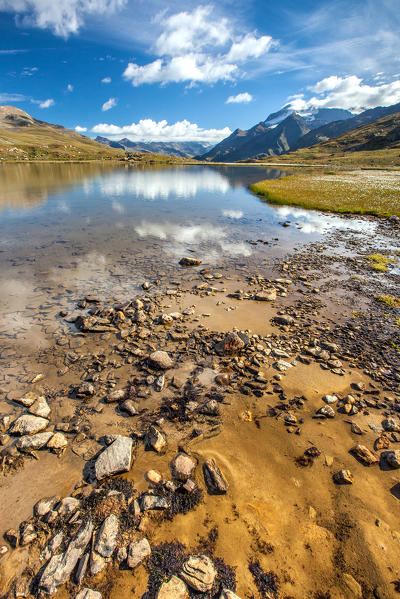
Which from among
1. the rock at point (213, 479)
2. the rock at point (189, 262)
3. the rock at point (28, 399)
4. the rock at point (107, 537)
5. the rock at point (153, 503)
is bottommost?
the rock at point (213, 479)

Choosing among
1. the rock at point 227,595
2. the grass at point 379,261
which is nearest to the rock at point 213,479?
the rock at point 227,595

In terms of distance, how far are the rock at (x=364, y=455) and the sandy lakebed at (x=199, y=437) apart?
4 centimetres

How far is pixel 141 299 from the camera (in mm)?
13719

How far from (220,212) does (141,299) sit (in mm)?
29879

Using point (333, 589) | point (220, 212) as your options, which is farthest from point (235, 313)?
point (220, 212)

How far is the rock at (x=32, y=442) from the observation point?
6.37 metres

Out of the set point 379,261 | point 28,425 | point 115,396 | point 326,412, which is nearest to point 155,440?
point 115,396

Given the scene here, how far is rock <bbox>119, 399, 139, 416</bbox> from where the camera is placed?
292 inches

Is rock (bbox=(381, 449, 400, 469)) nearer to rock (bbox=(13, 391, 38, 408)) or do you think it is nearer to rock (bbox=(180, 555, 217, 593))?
rock (bbox=(180, 555, 217, 593))

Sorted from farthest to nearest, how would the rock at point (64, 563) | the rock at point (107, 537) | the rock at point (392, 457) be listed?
the rock at point (392, 457) < the rock at point (107, 537) < the rock at point (64, 563)

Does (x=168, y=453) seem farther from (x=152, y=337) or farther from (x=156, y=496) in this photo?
(x=152, y=337)

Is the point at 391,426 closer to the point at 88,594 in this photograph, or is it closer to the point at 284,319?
the point at 284,319

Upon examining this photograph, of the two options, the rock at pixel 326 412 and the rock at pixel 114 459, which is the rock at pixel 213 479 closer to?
the rock at pixel 114 459

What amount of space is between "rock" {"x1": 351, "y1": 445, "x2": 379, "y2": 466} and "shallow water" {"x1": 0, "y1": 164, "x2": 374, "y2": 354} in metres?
11.3
